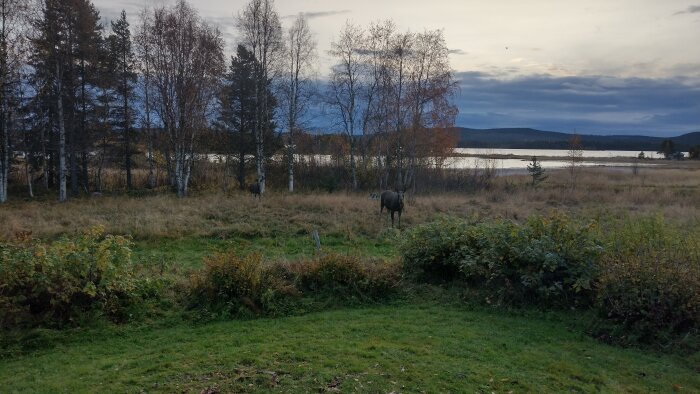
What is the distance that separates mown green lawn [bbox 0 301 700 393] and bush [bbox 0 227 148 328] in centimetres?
63

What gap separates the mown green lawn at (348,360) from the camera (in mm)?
5504

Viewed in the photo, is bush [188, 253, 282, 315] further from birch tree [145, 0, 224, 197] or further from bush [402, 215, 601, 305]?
birch tree [145, 0, 224, 197]

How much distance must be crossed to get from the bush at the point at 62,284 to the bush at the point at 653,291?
26.6 feet

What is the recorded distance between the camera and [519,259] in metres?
9.43

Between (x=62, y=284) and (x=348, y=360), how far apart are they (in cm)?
497

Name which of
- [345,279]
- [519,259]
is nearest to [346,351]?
[345,279]

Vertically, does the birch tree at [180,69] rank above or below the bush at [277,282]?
above

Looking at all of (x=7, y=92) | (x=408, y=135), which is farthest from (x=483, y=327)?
(x=7, y=92)

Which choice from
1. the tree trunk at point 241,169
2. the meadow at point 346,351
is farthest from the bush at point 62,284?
the tree trunk at point 241,169

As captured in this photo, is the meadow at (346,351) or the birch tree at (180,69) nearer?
the meadow at (346,351)

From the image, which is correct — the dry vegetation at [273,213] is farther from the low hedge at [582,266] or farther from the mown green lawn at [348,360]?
the mown green lawn at [348,360]

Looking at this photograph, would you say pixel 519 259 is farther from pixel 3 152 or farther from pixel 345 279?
pixel 3 152

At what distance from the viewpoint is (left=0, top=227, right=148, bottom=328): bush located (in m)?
7.55

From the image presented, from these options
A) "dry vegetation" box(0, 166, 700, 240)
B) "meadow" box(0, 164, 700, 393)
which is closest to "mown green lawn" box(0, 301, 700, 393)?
"meadow" box(0, 164, 700, 393)
